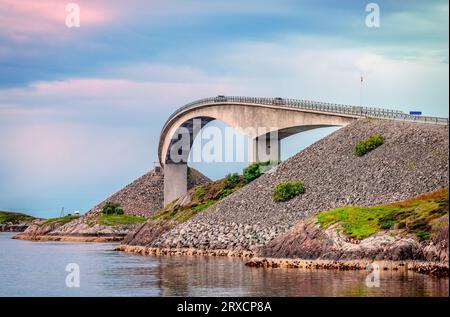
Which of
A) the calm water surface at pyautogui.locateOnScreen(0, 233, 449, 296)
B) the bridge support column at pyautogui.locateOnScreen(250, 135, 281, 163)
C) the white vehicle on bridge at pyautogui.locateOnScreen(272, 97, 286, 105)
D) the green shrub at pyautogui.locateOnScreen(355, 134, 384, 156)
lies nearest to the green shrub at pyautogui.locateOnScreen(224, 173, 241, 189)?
the bridge support column at pyautogui.locateOnScreen(250, 135, 281, 163)

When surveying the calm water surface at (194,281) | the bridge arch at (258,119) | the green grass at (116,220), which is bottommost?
the calm water surface at (194,281)

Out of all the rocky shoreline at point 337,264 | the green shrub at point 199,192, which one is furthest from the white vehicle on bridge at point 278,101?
the rocky shoreline at point 337,264

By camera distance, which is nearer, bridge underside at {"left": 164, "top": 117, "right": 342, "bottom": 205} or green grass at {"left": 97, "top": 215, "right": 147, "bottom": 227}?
bridge underside at {"left": 164, "top": 117, "right": 342, "bottom": 205}

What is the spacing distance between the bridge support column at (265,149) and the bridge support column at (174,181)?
47359 millimetres

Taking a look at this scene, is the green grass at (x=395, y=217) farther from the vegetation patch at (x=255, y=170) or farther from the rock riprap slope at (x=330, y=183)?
the vegetation patch at (x=255, y=170)

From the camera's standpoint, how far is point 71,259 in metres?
81.9

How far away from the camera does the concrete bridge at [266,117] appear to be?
9944 cm

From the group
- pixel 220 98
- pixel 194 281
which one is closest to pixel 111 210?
pixel 220 98

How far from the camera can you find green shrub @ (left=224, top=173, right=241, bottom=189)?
102625 millimetres

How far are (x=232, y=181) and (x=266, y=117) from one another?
36.6ft

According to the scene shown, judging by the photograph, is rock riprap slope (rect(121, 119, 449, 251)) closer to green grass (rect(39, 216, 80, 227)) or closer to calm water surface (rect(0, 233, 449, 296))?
calm water surface (rect(0, 233, 449, 296))

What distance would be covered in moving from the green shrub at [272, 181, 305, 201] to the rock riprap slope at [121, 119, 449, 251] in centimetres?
67

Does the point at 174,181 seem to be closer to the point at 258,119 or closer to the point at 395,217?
the point at 258,119
